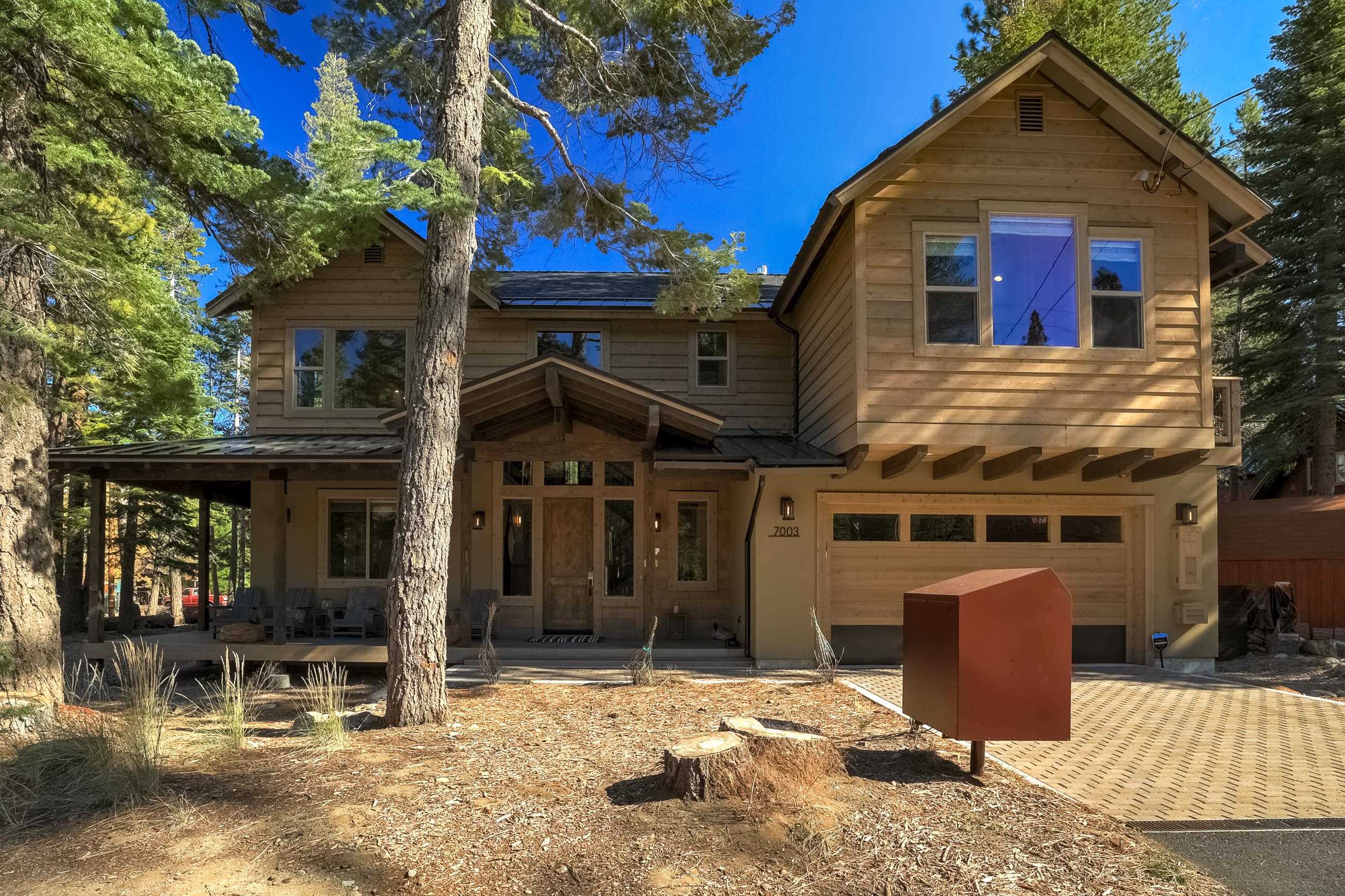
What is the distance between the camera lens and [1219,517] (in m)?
15.9

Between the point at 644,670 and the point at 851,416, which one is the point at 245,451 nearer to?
the point at 644,670

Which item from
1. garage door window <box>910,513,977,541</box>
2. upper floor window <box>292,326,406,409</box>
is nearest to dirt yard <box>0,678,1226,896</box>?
garage door window <box>910,513,977,541</box>

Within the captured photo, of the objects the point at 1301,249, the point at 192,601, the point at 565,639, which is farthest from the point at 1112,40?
the point at 192,601

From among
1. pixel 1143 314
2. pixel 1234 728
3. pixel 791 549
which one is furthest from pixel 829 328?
pixel 1234 728

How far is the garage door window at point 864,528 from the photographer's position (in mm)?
9961

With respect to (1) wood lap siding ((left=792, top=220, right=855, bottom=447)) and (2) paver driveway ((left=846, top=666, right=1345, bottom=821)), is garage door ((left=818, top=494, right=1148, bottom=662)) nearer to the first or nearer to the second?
(1) wood lap siding ((left=792, top=220, right=855, bottom=447))

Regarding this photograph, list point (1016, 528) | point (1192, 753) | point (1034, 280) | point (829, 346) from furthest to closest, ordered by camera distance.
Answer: point (1016, 528), point (829, 346), point (1034, 280), point (1192, 753)

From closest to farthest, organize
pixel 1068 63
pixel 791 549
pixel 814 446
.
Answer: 1. pixel 1068 63
2. pixel 791 549
3. pixel 814 446

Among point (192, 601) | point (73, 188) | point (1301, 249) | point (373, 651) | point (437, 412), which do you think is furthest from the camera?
point (192, 601)

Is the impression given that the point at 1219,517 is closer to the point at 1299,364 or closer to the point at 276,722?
the point at 1299,364

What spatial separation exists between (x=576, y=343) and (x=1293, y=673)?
1148 centimetres

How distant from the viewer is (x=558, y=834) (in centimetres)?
387

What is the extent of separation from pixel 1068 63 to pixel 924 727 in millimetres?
7929

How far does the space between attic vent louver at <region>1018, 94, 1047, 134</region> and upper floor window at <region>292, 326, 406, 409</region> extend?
9477mm
